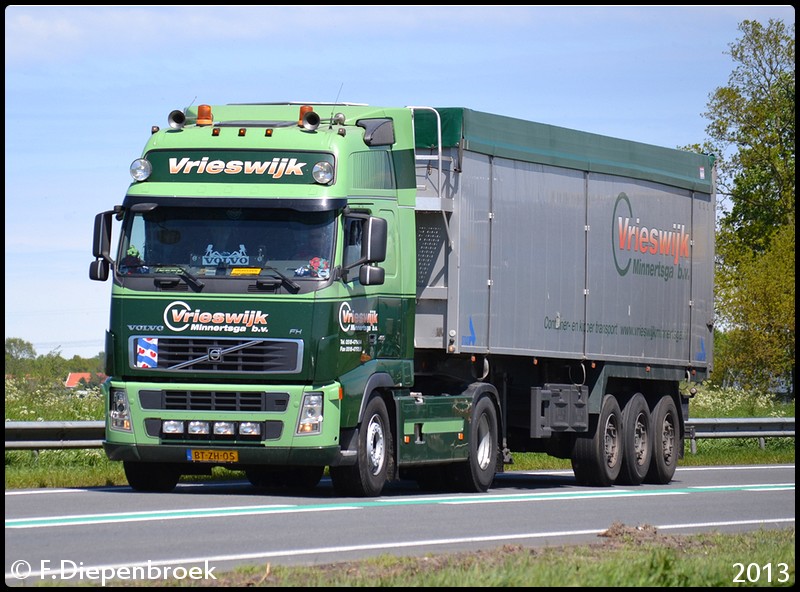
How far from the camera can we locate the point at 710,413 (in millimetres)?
38156

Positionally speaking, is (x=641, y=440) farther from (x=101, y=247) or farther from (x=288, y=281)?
(x=101, y=247)

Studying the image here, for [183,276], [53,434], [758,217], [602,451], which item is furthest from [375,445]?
[758,217]

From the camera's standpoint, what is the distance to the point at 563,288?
21.1 metres

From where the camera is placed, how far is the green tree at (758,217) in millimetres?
61781

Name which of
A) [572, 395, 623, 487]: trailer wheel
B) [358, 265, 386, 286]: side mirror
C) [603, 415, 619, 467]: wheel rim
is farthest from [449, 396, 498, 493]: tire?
[603, 415, 619, 467]: wheel rim

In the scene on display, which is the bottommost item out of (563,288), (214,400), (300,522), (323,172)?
(300,522)

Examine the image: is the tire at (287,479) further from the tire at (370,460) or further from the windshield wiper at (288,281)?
the windshield wiper at (288,281)

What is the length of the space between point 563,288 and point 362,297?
480 cm

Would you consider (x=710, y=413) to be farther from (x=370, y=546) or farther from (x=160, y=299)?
(x=370, y=546)

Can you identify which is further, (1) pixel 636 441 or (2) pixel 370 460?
(1) pixel 636 441

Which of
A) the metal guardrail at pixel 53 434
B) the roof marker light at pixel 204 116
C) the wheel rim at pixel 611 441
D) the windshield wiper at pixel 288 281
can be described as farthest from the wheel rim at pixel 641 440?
the roof marker light at pixel 204 116

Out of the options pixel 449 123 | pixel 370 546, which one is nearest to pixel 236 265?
pixel 449 123

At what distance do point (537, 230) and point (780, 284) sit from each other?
43.1 m

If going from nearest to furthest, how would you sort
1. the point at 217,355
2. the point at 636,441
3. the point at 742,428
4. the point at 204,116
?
the point at 217,355, the point at 204,116, the point at 636,441, the point at 742,428
